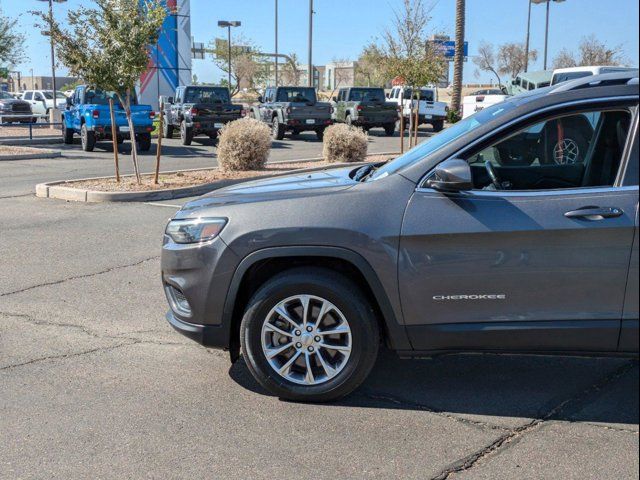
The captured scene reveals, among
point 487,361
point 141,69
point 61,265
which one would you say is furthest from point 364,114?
point 487,361

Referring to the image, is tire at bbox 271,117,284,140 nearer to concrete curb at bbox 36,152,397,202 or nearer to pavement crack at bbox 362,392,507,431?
concrete curb at bbox 36,152,397,202

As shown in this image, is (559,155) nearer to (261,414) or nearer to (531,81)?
(261,414)

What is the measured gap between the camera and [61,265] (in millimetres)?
8070

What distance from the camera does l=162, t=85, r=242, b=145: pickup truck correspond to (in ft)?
79.4

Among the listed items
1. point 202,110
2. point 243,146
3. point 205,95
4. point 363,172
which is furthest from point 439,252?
point 205,95

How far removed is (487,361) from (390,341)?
1.08 metres

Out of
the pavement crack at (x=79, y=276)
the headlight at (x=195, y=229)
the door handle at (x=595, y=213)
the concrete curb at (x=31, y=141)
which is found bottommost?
the pavement crack at (x=79, y=276)

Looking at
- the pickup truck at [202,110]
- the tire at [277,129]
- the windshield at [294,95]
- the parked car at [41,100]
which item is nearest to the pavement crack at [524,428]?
the pickup truck at [202,110]

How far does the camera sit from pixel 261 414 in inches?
170

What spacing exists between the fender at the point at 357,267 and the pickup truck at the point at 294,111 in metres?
23.1

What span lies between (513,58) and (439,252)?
57.2 meters

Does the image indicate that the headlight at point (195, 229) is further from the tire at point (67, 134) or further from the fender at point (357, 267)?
the tire at point (67, 134)

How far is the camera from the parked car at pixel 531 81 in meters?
20.7

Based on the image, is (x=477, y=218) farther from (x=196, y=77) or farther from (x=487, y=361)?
(x=196, y=77)
